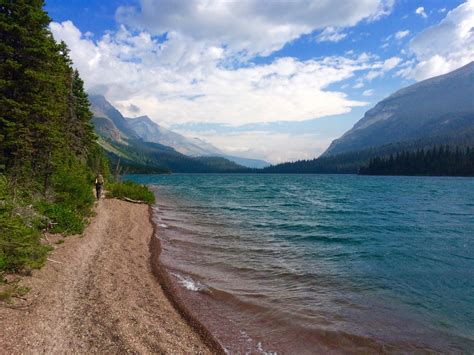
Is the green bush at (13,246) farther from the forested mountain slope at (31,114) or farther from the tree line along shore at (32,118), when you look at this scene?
the forested mountain slope at (31,114)

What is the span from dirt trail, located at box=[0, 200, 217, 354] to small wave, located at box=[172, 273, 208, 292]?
113 cm

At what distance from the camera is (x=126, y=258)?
15828mm

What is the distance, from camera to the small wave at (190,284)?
13285 mm

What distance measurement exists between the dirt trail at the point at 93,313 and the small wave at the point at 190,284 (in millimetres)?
1134

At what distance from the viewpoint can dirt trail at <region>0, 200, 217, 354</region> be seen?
7789 millimetres

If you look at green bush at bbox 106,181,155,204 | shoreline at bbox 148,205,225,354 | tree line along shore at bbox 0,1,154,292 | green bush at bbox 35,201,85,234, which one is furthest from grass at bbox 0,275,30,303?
green bush at bbox 106,181,155,204

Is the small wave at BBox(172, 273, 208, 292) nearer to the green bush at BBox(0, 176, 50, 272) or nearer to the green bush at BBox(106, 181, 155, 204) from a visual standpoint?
the green bush at BBox(0, 176, 50, 272)

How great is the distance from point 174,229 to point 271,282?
13.9 m

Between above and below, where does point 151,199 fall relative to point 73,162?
below

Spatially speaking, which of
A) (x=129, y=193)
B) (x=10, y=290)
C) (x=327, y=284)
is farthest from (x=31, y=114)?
(x=129, y=193)

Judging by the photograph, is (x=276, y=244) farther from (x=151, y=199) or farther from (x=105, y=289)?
(x=151, y=199)

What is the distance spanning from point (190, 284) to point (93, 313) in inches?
195

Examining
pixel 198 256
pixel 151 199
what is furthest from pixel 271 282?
pixel 151 199

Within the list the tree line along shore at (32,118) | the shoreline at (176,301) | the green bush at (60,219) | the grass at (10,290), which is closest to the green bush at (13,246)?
the grass at (10,290)
